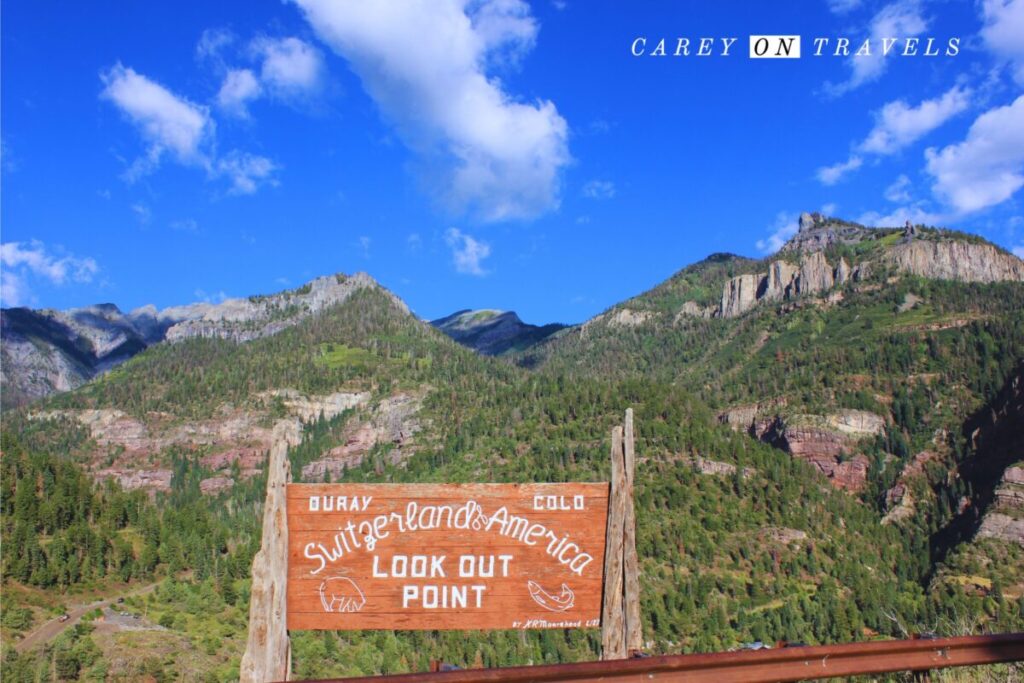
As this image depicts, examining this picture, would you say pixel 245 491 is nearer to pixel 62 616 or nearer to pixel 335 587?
pixel 62 616

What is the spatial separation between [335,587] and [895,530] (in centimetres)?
16585

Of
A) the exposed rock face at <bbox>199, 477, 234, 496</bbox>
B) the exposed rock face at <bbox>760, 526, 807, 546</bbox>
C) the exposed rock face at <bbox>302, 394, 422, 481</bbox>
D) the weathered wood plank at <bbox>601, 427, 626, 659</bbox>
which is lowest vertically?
the exposed rock face at <bbox>760, 526, 807, 546</bbox>

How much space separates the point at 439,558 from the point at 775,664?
11.3 ft

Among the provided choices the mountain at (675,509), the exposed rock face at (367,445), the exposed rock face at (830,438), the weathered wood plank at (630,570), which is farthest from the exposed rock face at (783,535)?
the weathered wood plank at (630,570)

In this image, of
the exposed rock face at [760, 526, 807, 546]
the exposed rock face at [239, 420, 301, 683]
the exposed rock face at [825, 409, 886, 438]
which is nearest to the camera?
the exposed rock face at [239, 420, 301, 683]

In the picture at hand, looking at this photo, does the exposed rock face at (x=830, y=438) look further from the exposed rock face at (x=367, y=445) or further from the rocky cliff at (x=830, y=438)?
the exposed rock face at (x=367, y=445)

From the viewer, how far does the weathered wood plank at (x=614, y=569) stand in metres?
8.16

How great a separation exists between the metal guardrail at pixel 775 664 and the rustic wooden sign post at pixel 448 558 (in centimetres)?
121

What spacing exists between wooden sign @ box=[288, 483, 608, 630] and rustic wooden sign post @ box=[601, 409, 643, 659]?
0.15 meters

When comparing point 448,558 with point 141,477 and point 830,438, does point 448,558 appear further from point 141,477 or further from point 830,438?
point 141,477

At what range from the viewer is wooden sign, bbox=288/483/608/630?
8055 mm

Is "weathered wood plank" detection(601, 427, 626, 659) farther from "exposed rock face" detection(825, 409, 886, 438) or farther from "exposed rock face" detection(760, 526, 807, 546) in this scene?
"exposed rock face" detection(825, 409, 886, 438)

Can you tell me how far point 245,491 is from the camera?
180250 millimetres

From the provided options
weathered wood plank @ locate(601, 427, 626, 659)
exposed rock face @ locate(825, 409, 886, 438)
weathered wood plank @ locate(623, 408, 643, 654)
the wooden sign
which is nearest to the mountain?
exposed rock face @ locate(825, 409, 886, 438)
